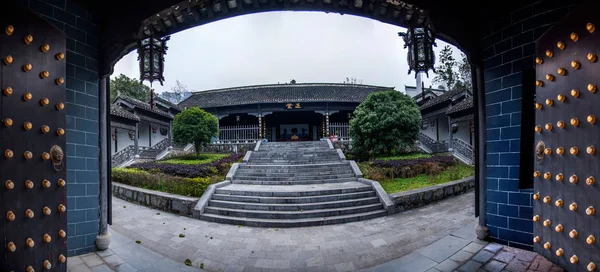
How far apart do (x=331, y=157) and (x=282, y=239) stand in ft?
26.8

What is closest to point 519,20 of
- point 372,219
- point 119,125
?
point 372,219

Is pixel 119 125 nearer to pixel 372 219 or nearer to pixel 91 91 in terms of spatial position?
pixel 91 91

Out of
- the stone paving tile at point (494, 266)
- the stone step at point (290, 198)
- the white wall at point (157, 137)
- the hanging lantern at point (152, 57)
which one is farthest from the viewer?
the white wall at point (157, 137)

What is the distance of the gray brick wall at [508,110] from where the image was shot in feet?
9.41

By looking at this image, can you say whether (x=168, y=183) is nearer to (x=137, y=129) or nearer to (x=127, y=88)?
(x=137, y=129)

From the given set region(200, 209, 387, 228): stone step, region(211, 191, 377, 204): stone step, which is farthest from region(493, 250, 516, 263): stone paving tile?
region(211, 191, 377, 204): stone step

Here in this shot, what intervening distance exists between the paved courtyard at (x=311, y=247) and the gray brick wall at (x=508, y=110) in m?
0.33

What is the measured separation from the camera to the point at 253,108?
20.6 metres

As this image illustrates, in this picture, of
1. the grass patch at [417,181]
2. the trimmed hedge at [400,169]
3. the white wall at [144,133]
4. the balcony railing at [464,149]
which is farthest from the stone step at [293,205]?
the white wall at [144,133]

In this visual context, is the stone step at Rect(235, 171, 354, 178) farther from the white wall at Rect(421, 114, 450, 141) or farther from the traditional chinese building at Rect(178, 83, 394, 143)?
the white wall at Rect(421, 114, 450, 141)

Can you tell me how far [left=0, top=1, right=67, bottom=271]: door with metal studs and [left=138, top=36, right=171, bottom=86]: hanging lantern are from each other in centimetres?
164

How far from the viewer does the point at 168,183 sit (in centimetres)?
737

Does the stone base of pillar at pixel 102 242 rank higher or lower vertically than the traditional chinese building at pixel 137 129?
lower

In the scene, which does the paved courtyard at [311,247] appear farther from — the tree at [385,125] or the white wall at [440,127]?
the white wall at [440,127]
